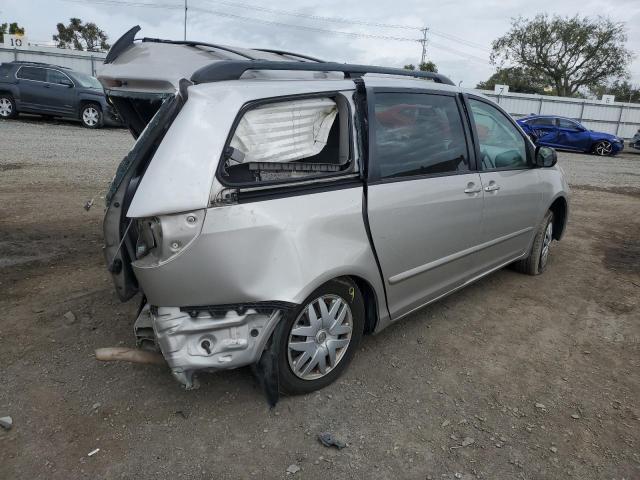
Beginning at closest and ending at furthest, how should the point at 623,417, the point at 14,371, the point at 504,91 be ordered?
1. the point at 623,417
2. the point at 14,371
3. the point at 504,91

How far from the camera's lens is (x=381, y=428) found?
2.64 meters

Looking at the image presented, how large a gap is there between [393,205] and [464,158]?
0.95m

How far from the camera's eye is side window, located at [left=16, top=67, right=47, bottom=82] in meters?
15.0

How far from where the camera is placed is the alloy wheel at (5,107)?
50.6ft

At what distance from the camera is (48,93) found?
15117mm

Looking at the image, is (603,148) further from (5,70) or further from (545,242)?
(5,70)

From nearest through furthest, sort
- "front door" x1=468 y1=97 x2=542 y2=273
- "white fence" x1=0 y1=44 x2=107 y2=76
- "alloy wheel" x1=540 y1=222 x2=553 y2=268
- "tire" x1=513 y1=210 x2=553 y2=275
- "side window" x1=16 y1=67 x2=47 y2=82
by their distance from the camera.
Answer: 1. "front door" x1=468 y1=97 x2=542 y2=273
2. "tire" x1=513 y1=210 x2=553 y2=275
3. "alloy wheel" x1=540 y1=222 x2=553 y2=268
4. "side window" x1=16 y1=67 x2=47 y2=82
5. "white fence" x1=0 y1=44 x2=107 y2=76

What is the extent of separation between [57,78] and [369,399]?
15.6m

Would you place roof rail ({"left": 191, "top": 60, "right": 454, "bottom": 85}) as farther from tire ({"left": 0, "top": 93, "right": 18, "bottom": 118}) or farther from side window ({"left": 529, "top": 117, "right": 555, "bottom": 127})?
side window ({"left": 529, "top": 117, "right": 555, "bottom": 127})

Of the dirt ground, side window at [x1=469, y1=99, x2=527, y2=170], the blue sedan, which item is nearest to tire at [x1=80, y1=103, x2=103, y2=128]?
the dirt ground

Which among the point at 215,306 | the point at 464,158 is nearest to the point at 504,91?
the point at 464,158

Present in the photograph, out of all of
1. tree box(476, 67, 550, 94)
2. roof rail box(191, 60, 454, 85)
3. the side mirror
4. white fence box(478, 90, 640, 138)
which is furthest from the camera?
tree box(476, 67, 550, 94)

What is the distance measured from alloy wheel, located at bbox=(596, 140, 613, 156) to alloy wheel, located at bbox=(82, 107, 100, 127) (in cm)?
1805

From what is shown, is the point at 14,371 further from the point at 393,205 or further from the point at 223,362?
the point at 393,205
